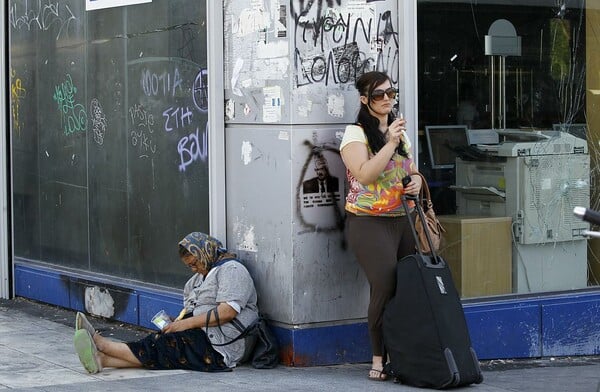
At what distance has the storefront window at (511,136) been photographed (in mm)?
8102

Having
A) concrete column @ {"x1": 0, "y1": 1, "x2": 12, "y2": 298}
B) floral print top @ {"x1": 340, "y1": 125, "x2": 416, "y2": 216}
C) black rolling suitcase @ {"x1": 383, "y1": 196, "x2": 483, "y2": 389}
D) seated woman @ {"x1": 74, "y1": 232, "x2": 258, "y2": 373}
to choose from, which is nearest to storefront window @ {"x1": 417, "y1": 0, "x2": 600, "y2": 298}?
floral print top @ {"x1": 340, "y1": 125, "x2": 416, "y2": 216}

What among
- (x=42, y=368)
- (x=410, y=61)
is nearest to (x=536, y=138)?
(x=410, y=61)

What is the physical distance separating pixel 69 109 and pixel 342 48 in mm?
3109

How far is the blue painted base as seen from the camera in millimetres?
7559

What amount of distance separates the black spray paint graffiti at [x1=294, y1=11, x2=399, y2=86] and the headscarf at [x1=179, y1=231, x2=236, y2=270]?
3.75ft

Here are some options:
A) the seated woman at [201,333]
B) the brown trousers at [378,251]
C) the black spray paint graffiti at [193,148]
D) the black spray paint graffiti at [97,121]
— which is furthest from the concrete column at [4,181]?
the brown trousers at [378,251]

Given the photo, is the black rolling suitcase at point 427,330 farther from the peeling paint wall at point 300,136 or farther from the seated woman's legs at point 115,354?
the seated woman's legs at point 115,354

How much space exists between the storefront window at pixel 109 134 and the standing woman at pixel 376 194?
1309 mm

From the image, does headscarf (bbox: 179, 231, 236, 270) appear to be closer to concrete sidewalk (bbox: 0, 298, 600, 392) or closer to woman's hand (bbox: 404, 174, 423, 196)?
concrete sidewalk (bbox: 0, 298, 600, 392)

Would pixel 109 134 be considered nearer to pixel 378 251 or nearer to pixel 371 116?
pixel 371 116

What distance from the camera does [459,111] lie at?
26.8 feet

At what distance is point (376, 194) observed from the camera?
7.24 metres

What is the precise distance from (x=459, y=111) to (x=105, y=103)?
9.33 ft

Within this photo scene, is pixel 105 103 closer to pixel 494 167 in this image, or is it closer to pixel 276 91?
pixel 276 91
